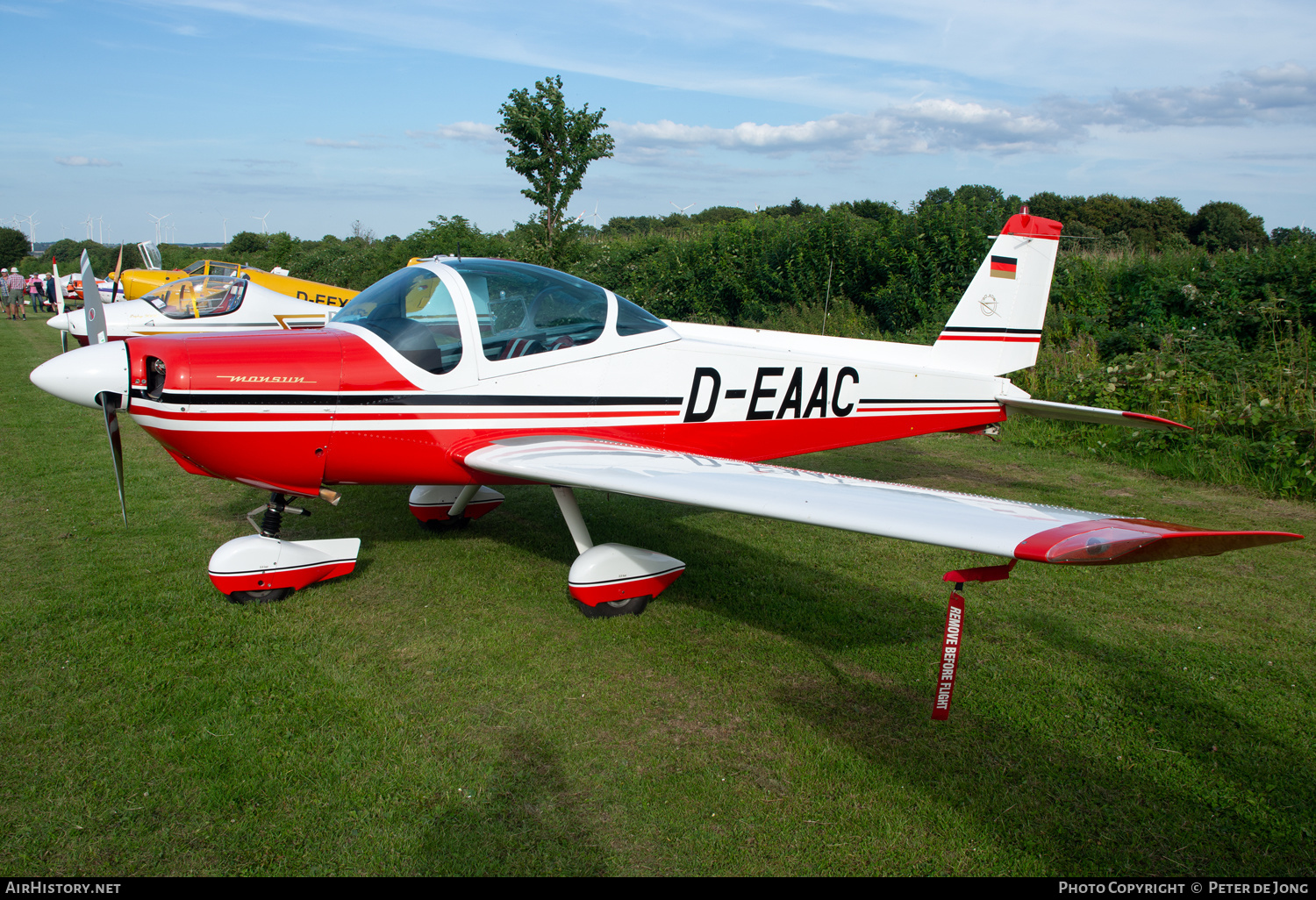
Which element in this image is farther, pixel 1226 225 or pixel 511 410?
pixel 1226 225

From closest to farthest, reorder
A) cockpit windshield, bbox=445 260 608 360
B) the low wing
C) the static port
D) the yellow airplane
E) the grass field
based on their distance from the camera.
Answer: the low wing, the grass field, the static port, cockpit windshield, bbox=445 260 608 360, the yellow airplane

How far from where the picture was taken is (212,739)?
2998 mm

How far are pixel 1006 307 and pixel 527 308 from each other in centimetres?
402

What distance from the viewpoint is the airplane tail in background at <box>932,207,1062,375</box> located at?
20.0 ft

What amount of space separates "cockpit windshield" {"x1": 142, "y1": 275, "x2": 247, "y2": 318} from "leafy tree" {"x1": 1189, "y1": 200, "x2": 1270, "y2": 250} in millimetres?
27951

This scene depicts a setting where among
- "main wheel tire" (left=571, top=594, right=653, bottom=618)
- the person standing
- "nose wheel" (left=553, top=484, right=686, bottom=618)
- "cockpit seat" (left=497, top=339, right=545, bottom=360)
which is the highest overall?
"cockpit seat" (left=497, top=339, right=545, bottom=360)

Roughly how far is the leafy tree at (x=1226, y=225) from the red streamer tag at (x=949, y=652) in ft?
92.5

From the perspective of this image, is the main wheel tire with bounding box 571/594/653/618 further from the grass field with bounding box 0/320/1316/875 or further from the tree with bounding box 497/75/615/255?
the tree with bounding box 497/75/615/255

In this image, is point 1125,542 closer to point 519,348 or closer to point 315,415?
point 519,348

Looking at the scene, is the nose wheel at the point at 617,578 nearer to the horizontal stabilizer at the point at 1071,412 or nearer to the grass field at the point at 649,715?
the grass field at the point at 649,715

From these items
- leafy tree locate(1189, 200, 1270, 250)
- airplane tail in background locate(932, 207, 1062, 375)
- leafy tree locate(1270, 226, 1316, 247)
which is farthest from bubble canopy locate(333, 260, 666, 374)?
leafy tree locate(1189, 200, 1270, 250)

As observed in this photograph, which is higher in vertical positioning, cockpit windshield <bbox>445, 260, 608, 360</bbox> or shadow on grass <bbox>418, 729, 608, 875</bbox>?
cockpit windshield <bbox>445, 260, 608, 360</bbox>

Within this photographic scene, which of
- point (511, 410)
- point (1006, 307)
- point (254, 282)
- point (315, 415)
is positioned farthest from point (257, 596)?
point (254, 282)

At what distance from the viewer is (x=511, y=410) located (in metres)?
4.41
